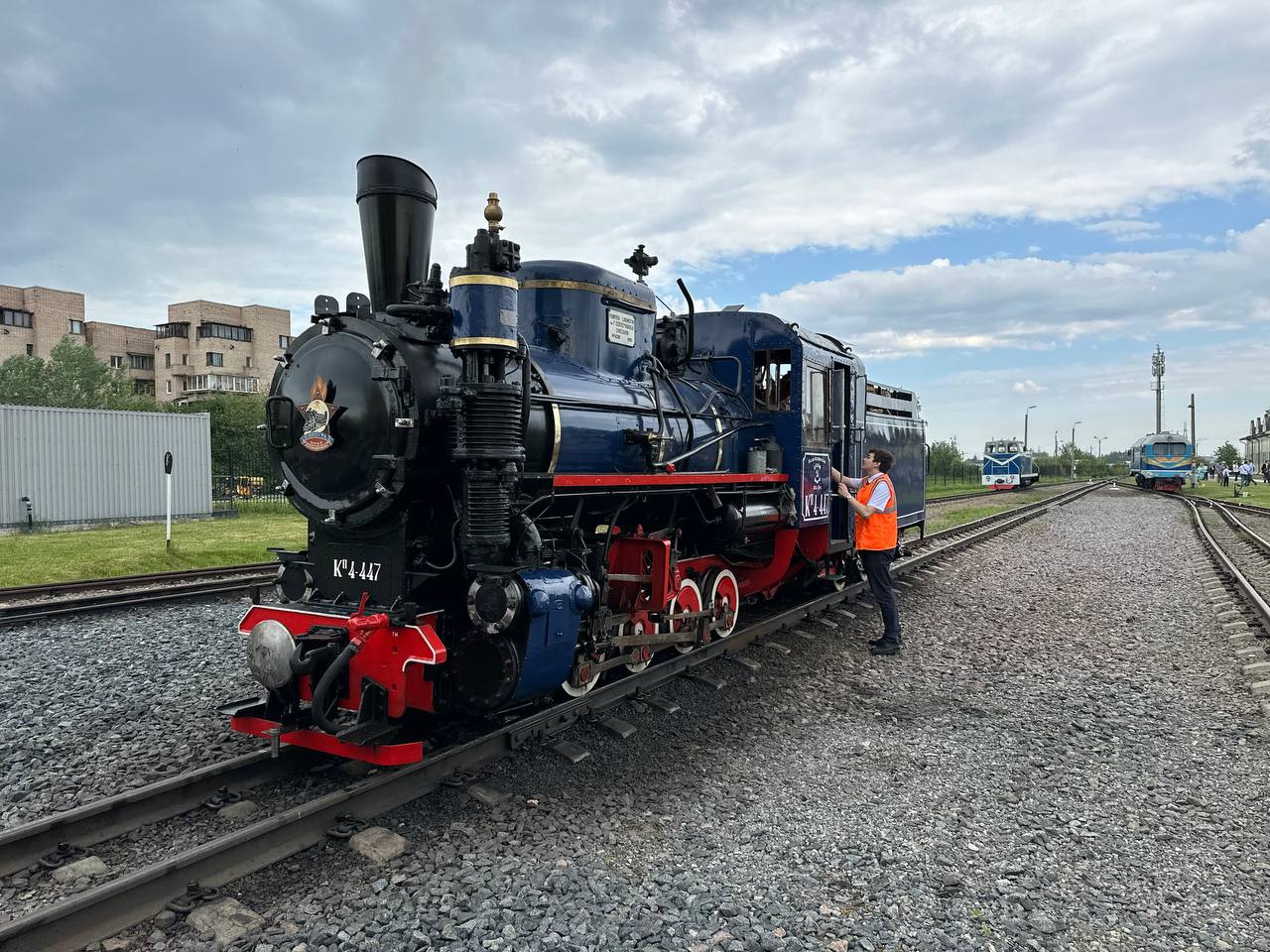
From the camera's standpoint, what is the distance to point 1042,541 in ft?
58.4

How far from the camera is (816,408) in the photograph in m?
8.70

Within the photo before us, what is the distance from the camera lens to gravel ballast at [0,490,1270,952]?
131 inches

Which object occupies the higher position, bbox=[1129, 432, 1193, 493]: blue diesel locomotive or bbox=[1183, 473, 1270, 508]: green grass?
bbox=[1129, 432, 1193, 493]: blue diesel locomotive

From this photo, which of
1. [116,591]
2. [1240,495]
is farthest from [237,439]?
[1240,495]

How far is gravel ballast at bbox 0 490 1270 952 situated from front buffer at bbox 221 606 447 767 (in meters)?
0.49

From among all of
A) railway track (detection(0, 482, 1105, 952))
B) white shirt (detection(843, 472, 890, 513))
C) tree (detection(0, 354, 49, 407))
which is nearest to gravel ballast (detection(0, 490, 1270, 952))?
railway track (detection(0, 482, 1105, 952))

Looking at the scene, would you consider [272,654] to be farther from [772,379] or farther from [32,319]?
[32,319]

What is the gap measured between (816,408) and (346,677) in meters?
5.75

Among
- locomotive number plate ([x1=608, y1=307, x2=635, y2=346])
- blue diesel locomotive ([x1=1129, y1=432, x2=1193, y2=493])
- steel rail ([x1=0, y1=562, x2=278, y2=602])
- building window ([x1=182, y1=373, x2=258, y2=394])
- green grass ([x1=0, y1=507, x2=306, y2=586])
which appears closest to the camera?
locomotive number plate ([x1=608, y1=307, x2=635, y2=346])

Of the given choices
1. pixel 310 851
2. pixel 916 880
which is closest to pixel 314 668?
pixel 310 851

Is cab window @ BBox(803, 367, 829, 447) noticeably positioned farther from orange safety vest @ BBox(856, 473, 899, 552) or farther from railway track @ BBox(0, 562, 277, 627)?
railway track @ BBox(0, 562, 277, 627)

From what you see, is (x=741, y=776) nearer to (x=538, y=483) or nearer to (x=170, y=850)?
(x=538, y=483)

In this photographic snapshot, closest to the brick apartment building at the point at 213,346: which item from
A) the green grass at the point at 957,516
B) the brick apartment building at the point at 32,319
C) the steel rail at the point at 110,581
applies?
the brick apartment building at the point at 32,319

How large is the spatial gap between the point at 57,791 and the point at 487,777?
2.31 m
